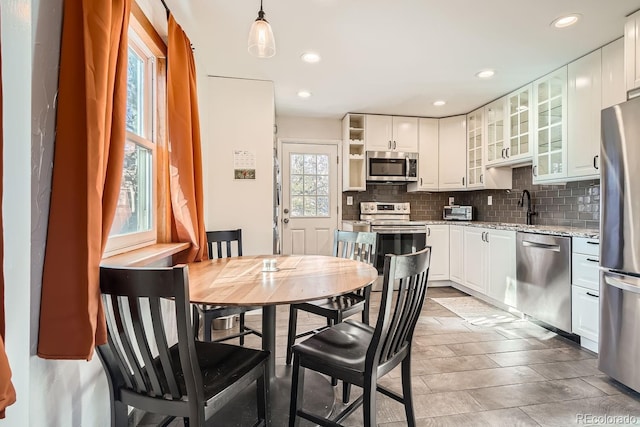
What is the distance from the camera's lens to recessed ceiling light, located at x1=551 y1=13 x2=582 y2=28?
2.10 m

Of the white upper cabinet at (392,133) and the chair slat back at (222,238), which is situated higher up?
the white upper cabinet at (392,133)

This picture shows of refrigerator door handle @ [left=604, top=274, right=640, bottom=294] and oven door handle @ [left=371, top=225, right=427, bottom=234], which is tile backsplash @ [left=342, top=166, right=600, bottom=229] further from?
refrigerator door handle @ [left=604, top=274, right=640, bottom=294]

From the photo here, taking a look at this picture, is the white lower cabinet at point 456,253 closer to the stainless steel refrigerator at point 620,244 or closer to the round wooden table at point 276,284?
the stainless steel refrigerator at point 620,244

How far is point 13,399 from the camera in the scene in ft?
2.26

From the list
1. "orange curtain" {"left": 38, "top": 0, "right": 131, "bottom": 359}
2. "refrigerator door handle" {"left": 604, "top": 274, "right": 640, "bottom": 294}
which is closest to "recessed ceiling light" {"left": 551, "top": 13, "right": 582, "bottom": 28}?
"refrigerator door handle" {"left": 604, "top": 274, "right": 640, "bottom": 294}

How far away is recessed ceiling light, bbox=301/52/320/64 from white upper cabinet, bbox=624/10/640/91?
2137 mm

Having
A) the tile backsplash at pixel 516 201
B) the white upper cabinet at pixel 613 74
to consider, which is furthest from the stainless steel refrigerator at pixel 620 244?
the tile backsplash at pixel 516 201

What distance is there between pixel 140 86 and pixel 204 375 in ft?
5.66

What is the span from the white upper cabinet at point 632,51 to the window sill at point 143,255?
10.1 feet

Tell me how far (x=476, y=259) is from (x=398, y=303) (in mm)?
2890

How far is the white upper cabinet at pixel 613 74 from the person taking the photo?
2330mm

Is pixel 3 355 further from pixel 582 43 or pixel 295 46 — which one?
pixel 582 43

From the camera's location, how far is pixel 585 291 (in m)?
2.34

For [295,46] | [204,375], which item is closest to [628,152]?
[295,46]
